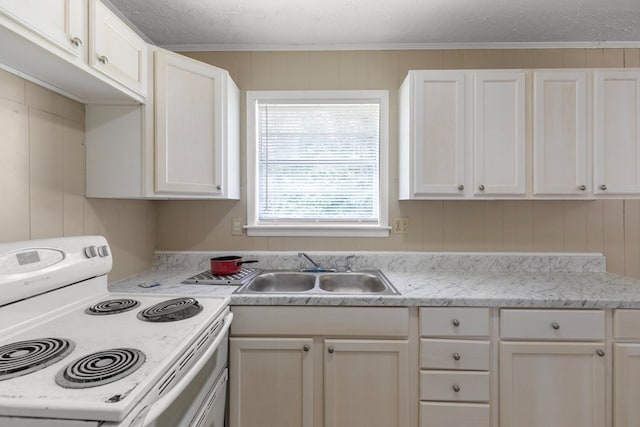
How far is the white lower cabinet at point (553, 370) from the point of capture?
4.51ft

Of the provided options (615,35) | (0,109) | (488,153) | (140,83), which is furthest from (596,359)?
(0,109)

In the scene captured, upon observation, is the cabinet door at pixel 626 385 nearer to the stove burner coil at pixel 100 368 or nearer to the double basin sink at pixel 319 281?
the double basin sink at pixel 319 281

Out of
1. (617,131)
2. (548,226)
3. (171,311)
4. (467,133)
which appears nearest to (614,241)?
(548,226)

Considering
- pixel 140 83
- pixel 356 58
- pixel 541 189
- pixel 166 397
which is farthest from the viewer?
pixel 356 58

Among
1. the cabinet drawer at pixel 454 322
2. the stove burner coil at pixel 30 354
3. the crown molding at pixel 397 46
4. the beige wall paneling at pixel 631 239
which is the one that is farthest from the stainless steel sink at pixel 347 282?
the beige wall paneling at pixel 631 239

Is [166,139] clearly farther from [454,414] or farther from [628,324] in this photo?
[628,324]

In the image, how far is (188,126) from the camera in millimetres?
1607

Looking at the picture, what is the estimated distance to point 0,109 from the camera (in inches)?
42.9

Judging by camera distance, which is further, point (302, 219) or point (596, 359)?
point (302, 219)

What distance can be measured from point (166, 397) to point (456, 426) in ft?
4.43

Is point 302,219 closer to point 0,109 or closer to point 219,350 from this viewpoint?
point 219,350

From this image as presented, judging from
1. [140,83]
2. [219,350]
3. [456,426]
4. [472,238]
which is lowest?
[456,426]

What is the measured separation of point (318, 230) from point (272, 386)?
3.21ft

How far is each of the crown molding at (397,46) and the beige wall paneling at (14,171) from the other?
1.18 metres
